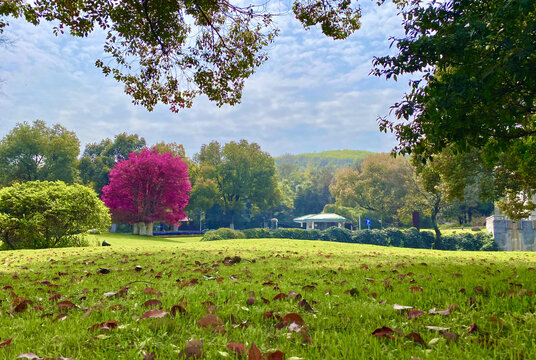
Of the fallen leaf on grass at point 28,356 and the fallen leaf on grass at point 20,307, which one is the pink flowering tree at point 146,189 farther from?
the fallen leaf on grass at point 28,356

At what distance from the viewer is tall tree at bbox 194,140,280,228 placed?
50281 mm

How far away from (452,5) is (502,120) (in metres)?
2.33

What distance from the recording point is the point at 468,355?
1950 mm

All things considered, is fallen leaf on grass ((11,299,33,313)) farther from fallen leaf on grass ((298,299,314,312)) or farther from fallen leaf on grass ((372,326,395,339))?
fallen leaf on grass ((372,326,395,339))

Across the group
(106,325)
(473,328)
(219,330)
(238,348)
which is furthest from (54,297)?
(473,328)

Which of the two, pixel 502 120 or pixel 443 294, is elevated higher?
pixel 502 120

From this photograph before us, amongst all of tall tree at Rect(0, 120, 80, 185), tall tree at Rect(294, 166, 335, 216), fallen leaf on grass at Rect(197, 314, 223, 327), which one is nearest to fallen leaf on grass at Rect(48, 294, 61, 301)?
fallen leaf on grass at Rect(197, 314, 223, 327)

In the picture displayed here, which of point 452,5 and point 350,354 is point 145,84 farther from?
point 350,354

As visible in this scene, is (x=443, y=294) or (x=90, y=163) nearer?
(x=443, y=294)

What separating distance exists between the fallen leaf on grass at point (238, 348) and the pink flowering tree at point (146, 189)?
28.5 metres

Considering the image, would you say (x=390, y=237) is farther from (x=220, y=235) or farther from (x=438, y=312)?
(x=438, y=312)

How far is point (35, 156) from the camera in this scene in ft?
135

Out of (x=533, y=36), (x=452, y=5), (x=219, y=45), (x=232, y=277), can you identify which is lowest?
(x=232, y=277)

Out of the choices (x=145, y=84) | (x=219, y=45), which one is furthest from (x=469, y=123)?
(x=145, y=84)
